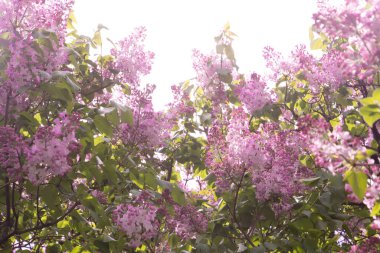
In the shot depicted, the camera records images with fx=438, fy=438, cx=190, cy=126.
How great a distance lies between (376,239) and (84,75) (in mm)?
3753

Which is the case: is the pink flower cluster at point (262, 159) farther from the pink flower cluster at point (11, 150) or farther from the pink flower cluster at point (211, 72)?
the pink flower cluster at point (11, 150)

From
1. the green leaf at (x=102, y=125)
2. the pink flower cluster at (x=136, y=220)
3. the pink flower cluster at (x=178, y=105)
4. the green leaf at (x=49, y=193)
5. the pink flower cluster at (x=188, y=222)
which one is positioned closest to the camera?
the green leaf at (x=49, y=193)

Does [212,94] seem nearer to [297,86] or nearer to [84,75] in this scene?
[297,86]

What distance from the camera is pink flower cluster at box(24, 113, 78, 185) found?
3.29 metres

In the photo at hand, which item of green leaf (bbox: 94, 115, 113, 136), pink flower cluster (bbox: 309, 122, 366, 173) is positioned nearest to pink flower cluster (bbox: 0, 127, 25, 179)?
green leaf (bbox: 94, 115, 113, 136)

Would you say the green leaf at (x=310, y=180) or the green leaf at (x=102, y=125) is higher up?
the green leaf at (x=102, y=125)

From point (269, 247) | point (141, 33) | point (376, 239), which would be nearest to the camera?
point (376, 239)

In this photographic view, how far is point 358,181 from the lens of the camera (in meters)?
2.21

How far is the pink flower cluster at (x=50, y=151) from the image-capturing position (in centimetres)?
329

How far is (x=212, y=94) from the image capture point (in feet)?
18.8

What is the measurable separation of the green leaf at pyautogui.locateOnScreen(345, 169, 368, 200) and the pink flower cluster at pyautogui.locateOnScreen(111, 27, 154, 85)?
340cm

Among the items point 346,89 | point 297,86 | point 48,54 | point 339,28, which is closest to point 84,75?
point 48,54

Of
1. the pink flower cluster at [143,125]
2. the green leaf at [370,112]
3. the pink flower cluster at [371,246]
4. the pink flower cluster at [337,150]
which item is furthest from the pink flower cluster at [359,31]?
the pink flower cluster at [143,125]

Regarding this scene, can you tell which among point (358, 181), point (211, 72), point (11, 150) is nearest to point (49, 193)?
point (11, 150)
